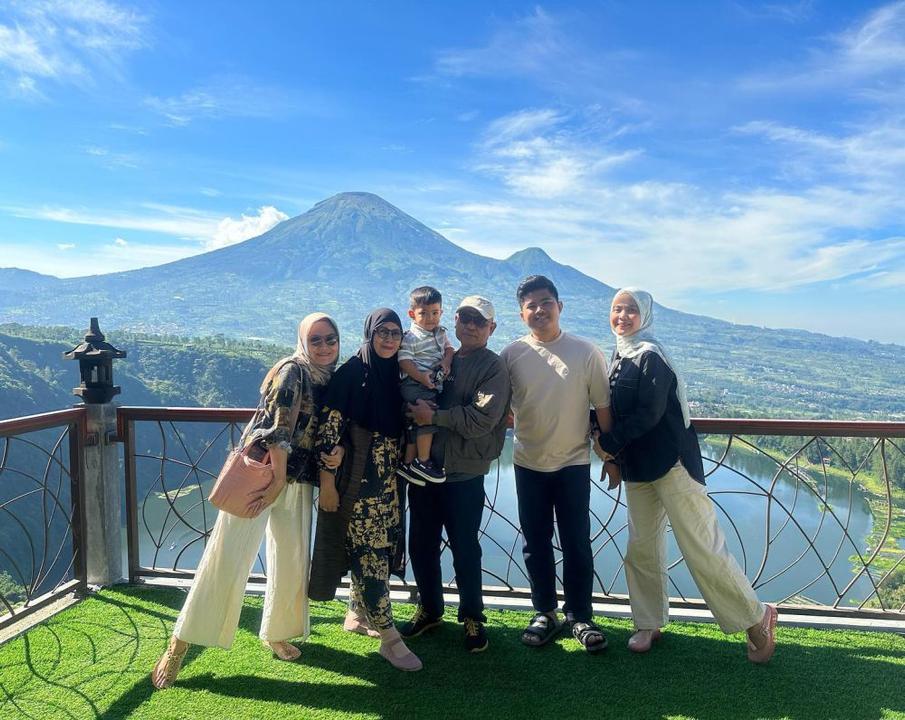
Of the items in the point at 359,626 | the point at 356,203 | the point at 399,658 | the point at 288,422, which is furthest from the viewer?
the point at 356,203

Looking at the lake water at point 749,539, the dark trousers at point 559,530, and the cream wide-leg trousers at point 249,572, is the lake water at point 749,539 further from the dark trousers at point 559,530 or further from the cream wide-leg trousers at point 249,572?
the cream wide-leg trousers at point 249,572

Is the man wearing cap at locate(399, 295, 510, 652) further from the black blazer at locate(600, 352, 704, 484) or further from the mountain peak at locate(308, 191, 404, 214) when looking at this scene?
the mountain peak at locate(308, 191, 404, 214)

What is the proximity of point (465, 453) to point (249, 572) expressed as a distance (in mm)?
1006

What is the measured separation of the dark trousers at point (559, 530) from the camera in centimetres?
254

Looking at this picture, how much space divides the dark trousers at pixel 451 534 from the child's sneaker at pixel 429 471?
0.10m

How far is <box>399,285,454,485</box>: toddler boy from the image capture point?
94.2 inches

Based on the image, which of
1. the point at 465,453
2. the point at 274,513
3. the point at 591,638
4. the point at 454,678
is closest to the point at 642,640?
the point at 591,638

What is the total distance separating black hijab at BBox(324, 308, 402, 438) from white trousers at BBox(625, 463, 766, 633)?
3.87ft

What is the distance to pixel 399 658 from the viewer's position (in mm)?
2428

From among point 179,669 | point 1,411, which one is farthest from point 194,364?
point 179,669

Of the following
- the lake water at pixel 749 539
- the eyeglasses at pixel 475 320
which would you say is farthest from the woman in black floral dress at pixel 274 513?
the lake water at pixel 749 539

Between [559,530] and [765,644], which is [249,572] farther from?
[765,644]

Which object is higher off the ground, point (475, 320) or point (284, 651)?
point (475, 320)

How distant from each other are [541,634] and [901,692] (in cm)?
140
